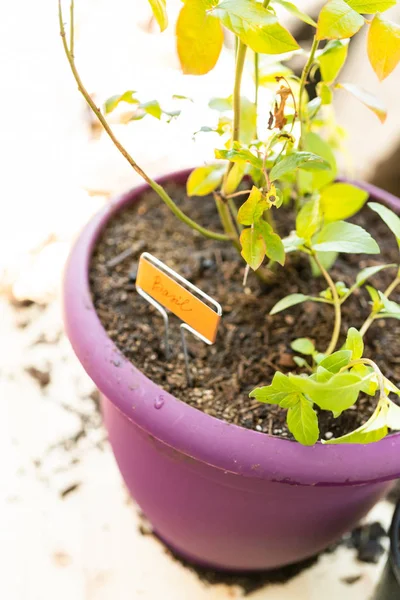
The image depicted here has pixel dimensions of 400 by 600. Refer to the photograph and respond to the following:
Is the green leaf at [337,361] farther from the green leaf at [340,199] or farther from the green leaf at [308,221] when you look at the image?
the green leaf at [340,199]

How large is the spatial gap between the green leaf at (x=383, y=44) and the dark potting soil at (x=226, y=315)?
0.37 meters

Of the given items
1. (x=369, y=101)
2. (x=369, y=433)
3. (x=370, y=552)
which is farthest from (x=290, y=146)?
(x=370, y=552)

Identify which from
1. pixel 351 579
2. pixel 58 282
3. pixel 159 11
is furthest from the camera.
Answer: pixel 58 282

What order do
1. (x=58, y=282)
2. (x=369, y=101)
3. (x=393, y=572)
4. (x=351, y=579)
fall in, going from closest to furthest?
(x=369, y=101) < (x=393, y=572) < (x=351, y=579) < (x=58, y=282)

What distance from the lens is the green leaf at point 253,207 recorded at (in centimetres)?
50

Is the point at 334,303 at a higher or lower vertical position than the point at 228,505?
higher

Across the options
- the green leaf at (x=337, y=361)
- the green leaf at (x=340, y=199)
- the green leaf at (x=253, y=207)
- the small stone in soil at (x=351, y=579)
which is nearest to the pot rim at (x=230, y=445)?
the green leaf at (x=337, y=361)

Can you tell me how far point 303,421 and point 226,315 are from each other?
28 cm

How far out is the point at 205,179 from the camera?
726mm

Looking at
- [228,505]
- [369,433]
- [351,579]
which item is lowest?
[351,579]

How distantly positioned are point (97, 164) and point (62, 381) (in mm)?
492

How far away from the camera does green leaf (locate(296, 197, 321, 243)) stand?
23.4 inches

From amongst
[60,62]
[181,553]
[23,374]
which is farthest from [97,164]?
[181,553]

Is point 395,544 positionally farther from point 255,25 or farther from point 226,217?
point 255,25
